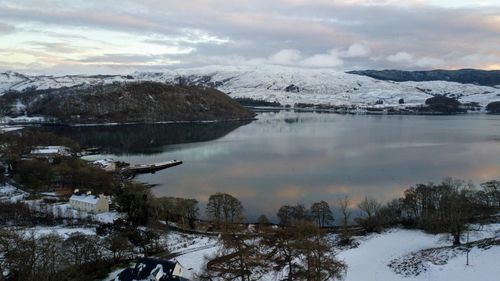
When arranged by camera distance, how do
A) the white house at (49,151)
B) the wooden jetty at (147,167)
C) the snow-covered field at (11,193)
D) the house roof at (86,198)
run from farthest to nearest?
1. the white house at (49,151)
2. the wooden jetty at (147,167)
3. the snow-covered field at (11,193)
4. the house roof at (86,198)

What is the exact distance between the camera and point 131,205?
2536 cm

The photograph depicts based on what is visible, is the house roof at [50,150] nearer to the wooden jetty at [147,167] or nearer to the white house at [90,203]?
the wooden jetty at [147,167]

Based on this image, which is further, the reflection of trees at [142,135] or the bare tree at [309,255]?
the reflection of trees at [142,135]

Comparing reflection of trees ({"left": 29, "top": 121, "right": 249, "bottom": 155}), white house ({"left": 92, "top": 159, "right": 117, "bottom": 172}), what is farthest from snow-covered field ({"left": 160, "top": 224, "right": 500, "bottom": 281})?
reflection of trees ({"left": 29, "top": 121, "right": 249, "bottom": 155})

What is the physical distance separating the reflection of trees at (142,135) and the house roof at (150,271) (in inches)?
1643

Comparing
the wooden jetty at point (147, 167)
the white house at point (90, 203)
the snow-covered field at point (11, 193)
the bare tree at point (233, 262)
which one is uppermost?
the bare tree at point (233, 262)

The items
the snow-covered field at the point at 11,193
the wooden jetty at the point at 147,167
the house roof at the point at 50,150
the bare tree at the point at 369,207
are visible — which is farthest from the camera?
the house roof at the point at 50,150

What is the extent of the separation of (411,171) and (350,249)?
22.0m

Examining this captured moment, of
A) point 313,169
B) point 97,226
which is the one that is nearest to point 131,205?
point 97,226

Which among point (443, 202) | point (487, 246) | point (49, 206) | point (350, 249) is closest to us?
point (487, 246)

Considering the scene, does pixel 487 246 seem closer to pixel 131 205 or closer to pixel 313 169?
pixel 131 205

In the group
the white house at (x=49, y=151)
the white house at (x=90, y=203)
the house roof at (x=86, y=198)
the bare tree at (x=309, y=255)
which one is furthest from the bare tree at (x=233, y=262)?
the white house at (x=49, y=151)

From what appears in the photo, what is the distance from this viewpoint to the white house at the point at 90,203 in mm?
27125

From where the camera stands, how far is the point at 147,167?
44.7 metres
